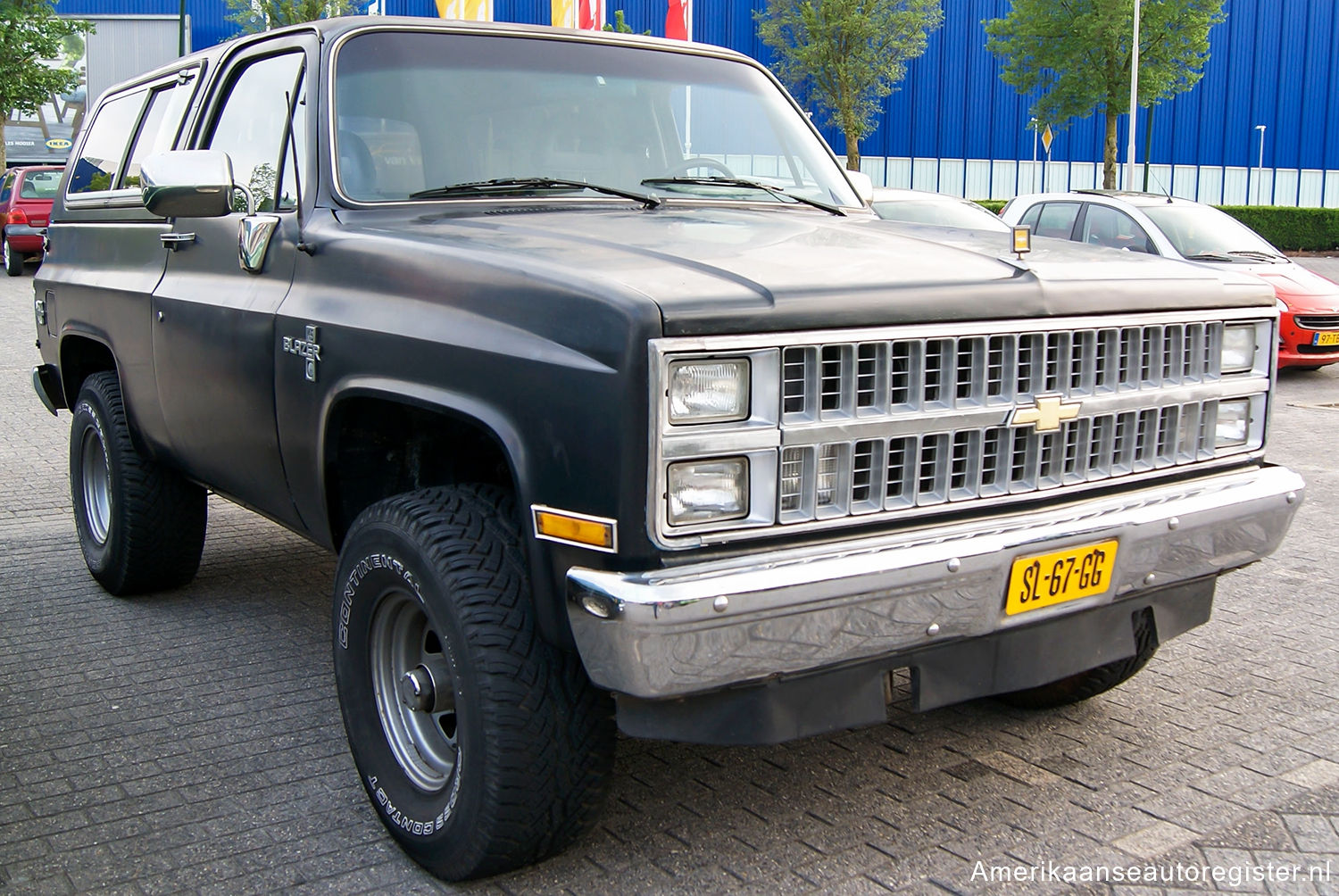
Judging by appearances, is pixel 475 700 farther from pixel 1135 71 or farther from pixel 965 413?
pixel 1135 71

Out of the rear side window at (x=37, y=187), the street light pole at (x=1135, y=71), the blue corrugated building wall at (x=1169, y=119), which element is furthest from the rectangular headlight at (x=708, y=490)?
the blue corrugated building wall at (x=1169, y=119)

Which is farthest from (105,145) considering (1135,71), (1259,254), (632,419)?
(1135,71)

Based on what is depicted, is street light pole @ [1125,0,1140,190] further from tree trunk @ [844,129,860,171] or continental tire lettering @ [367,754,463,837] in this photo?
continental tire lettering @ [367,754,463,837]

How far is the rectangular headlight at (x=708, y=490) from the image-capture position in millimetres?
2529

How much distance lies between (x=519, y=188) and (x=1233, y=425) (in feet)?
6.83

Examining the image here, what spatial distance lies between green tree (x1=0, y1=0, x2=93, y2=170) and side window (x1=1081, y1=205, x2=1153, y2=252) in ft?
95.0

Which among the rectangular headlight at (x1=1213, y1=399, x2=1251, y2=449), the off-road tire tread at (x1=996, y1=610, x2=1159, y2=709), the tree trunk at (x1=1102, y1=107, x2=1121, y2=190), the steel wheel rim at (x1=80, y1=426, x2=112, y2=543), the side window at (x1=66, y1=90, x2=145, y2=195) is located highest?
the tree trunk at (x1=1102, y1=107, x2=1121, y2=190)

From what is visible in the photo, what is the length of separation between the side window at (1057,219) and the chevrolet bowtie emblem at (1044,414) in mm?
9333

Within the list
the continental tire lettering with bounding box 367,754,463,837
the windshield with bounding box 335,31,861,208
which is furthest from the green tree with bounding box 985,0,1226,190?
the continental tire lettering with bounding box 367,754,463,837

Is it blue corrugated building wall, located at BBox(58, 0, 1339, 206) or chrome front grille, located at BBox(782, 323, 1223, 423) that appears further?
blue corrugated building wall, located at BBox(58, 0, 1339, 206)

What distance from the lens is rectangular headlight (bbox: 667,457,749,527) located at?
2.53 metres

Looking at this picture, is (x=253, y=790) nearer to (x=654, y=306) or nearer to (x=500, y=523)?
(x=500, y=523)

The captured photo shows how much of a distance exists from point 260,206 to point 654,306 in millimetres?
1993

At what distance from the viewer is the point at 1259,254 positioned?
38.9ft
